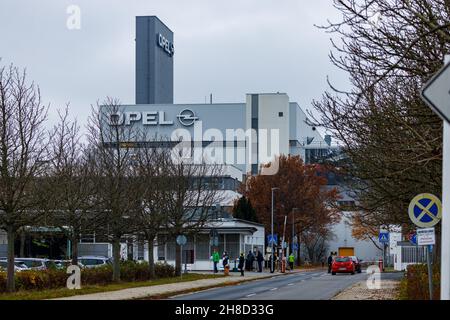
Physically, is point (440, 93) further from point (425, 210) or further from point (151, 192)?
point (151, 192)

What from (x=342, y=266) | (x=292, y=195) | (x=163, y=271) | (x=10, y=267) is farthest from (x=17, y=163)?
(x=292, y=195)

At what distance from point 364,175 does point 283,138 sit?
252 feet

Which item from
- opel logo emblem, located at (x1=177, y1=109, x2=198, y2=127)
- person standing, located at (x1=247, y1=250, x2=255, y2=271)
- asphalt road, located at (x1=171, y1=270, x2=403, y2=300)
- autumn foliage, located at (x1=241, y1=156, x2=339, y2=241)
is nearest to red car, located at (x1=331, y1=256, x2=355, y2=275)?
person standing, located at (x1=247, y1=250, x2=255, y2=271)

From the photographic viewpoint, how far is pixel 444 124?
32.3ft

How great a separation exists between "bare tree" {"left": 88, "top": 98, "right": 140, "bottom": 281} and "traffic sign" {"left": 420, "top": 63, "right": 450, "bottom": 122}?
92.5 ft

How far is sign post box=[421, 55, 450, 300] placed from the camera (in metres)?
9.02

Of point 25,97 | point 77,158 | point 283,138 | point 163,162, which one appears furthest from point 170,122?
point 25,97

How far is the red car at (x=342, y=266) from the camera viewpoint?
59.6 metres

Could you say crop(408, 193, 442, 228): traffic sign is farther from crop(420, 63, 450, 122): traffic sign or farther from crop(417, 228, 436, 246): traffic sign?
crop(420, 63, 450, 122): traffic sign

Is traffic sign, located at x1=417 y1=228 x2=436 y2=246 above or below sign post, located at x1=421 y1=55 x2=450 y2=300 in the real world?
below

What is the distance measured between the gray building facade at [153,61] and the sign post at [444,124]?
84.1m

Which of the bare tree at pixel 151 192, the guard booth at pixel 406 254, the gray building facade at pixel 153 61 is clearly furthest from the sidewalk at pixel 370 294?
the gray building facade at pixel 153 61

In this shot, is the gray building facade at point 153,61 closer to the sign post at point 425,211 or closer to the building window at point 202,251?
the building window at point 202,251

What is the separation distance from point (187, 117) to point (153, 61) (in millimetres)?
7994
